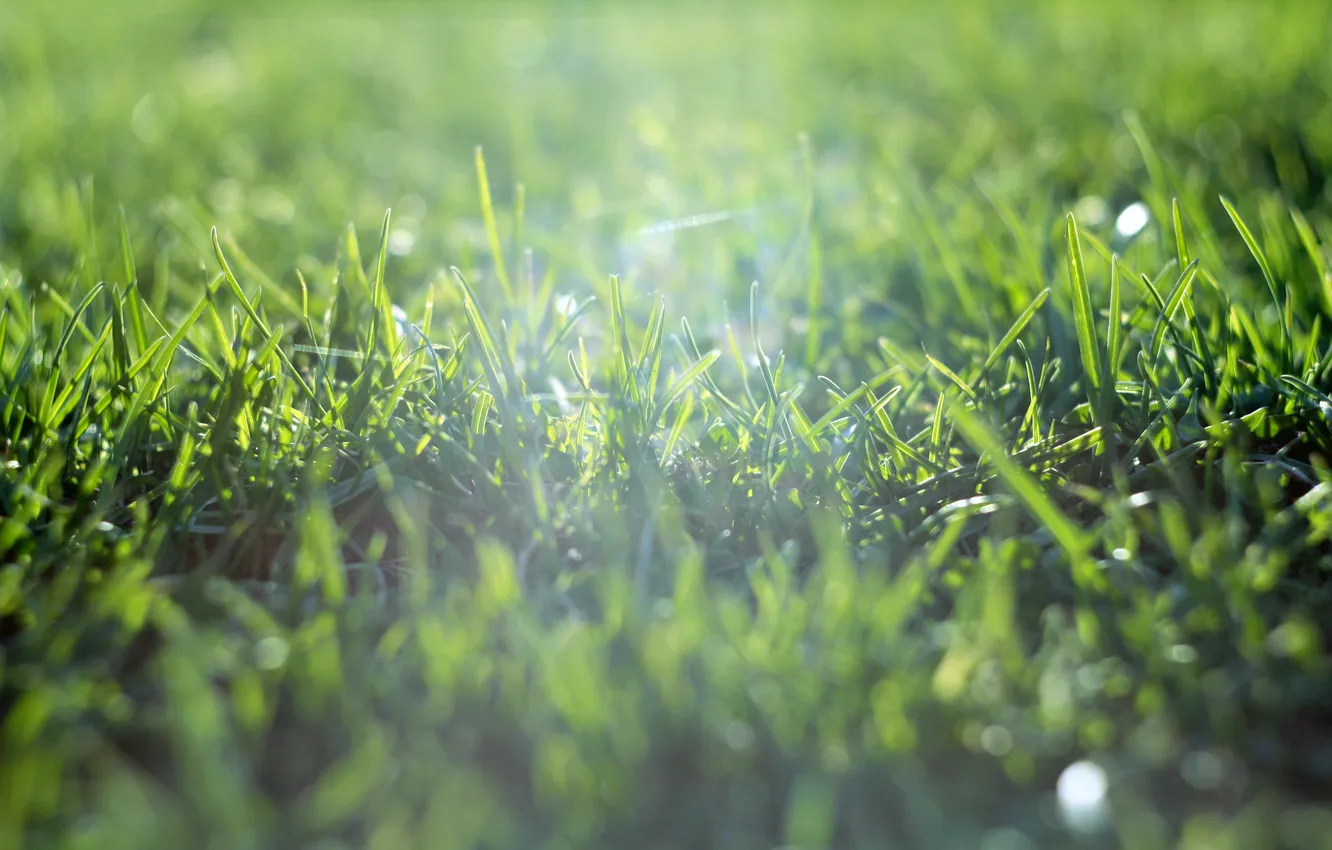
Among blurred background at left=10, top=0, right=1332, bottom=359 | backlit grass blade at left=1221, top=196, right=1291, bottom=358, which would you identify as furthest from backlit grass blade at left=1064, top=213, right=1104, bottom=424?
blurred background at left=10, top=0, right=1332, bottom=359

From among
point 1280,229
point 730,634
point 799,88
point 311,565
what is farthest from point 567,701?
point 799,88

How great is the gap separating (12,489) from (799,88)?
217 cm

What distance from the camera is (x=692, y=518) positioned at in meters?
1.12

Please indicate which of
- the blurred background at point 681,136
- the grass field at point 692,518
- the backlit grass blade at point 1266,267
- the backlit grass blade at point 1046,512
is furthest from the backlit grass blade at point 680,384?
the backlit grass blade at point 1266,267

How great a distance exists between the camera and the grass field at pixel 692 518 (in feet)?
2.61

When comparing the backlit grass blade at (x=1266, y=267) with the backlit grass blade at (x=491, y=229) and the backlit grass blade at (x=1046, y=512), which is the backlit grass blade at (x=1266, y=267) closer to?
the backlit grass blade at (x=1046, y=512)

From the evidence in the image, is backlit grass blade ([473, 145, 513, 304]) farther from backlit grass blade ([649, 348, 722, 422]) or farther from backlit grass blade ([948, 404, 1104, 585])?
backlit grass blade ([948, 404, 1104, 585])

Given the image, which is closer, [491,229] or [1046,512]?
[1046,512]

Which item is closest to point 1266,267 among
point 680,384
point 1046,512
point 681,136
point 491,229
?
point 1046,512

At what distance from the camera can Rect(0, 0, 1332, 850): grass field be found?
31.3 inches

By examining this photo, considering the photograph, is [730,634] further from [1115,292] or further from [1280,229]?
[1280,229]

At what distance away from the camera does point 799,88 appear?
9.07 ft

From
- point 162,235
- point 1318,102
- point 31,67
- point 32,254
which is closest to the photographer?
point 32,254

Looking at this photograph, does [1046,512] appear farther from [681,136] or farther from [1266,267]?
[681,136]
